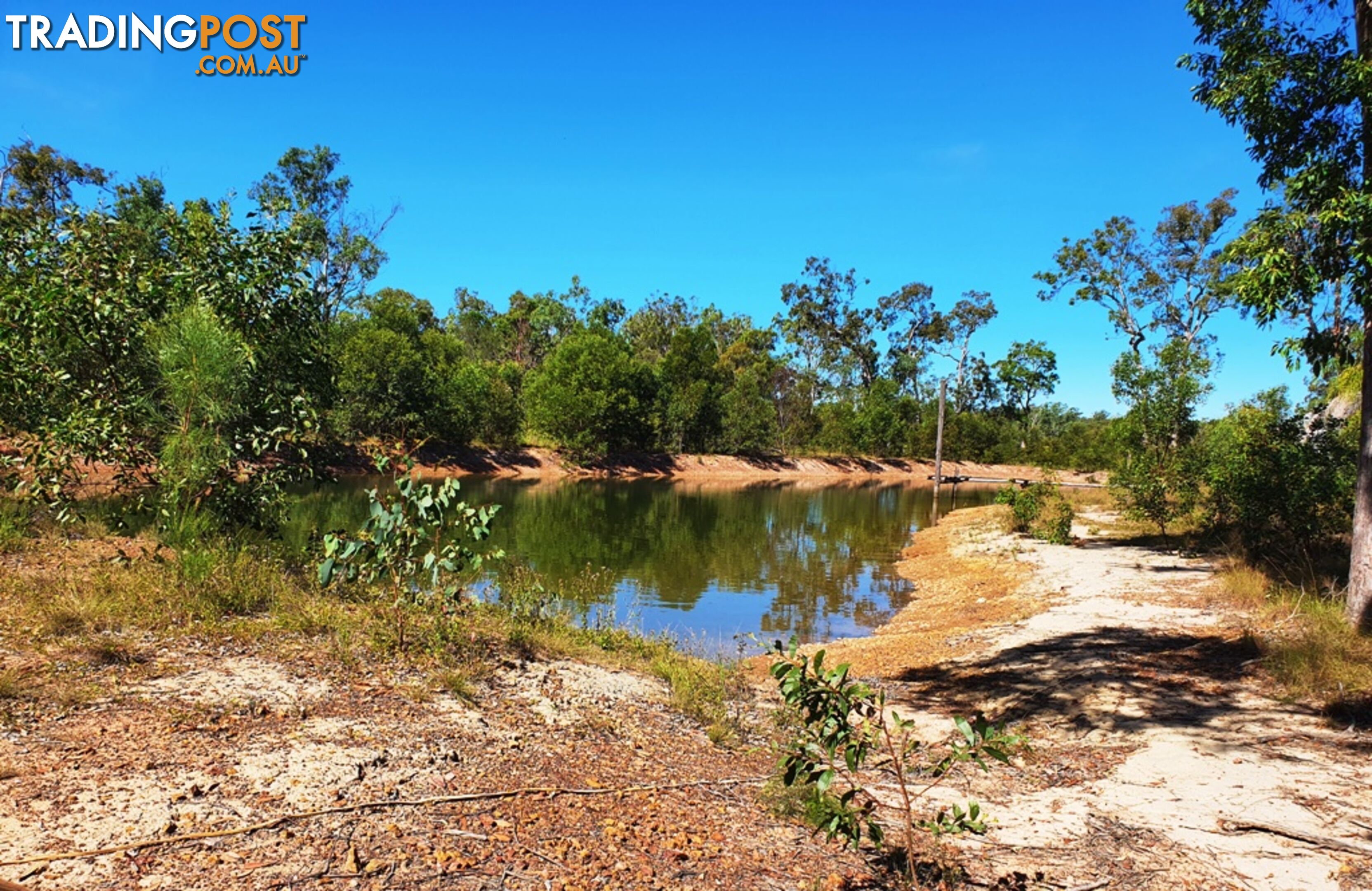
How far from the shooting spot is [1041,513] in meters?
19.7

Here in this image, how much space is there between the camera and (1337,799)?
14.0ft

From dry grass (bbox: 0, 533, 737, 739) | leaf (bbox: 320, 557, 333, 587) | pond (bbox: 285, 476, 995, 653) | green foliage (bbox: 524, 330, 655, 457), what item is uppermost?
green foliage (bbox: 524, 330, 655, 457)

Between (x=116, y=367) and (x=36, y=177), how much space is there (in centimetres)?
3670

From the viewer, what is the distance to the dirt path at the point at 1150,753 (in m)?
3.58

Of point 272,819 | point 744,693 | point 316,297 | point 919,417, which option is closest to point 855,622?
point 744,693

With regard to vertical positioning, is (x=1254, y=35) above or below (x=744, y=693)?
above

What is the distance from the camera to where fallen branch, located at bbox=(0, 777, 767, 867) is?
2.64 m

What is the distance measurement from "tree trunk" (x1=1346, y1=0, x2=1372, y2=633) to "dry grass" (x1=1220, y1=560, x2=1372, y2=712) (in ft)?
0.70

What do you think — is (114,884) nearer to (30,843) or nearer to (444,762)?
(30,843)

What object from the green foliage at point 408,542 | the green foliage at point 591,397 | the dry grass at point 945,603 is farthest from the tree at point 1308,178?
the green foliage at point 591,397

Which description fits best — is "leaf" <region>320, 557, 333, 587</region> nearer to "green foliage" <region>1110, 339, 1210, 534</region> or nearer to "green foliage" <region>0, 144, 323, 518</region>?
"green foliage" <region>0, 144, 323, 518</region>

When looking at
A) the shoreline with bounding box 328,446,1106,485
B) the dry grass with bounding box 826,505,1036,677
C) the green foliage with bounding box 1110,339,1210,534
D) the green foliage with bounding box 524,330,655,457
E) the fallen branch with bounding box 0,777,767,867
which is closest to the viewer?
the fallen branch with bounding box 0,777,767,867

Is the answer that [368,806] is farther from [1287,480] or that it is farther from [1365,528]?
[1287,480]

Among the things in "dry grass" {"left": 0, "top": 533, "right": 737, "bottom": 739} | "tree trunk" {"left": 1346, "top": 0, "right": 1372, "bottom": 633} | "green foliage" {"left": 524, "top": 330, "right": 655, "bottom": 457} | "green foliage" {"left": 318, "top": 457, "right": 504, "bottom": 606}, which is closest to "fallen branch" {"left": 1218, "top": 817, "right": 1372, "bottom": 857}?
"dry grass" {"left": 0, "top": 533, "right": 737, "bottom": 739}
